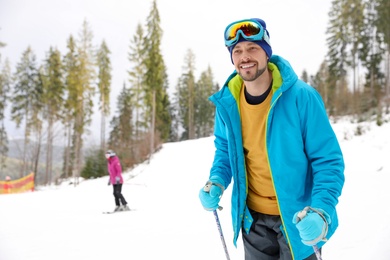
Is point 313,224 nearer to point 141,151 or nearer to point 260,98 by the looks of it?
point 260,98

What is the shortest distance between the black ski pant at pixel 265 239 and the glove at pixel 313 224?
1.06 feet

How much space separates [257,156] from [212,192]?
468mm

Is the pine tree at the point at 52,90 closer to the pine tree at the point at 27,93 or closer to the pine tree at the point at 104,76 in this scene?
the pine tree at the point at 27,93

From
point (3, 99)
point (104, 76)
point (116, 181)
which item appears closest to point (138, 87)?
point (104, 76)

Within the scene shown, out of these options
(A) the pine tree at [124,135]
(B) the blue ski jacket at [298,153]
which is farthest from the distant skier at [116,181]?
(A) the pine tree at [124,135]

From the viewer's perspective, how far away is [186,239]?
5.77 meters

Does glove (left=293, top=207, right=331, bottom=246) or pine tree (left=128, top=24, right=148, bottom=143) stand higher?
pine tree (left=128, top=24, right=148, bottom=143)

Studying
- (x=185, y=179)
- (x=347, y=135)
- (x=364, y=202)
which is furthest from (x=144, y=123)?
(x=364, y=202)

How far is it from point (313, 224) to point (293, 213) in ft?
0.78

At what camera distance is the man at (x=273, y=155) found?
1.76 m

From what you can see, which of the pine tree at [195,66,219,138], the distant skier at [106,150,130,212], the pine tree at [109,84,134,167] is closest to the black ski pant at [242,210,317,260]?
the distant skier at [106,150,130,212]

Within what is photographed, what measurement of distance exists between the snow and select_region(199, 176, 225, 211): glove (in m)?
2.63

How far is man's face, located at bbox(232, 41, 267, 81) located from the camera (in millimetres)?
1995

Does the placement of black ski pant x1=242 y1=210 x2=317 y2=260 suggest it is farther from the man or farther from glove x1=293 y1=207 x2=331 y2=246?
glove x1=293 y1=207 x2=331 y2=246
